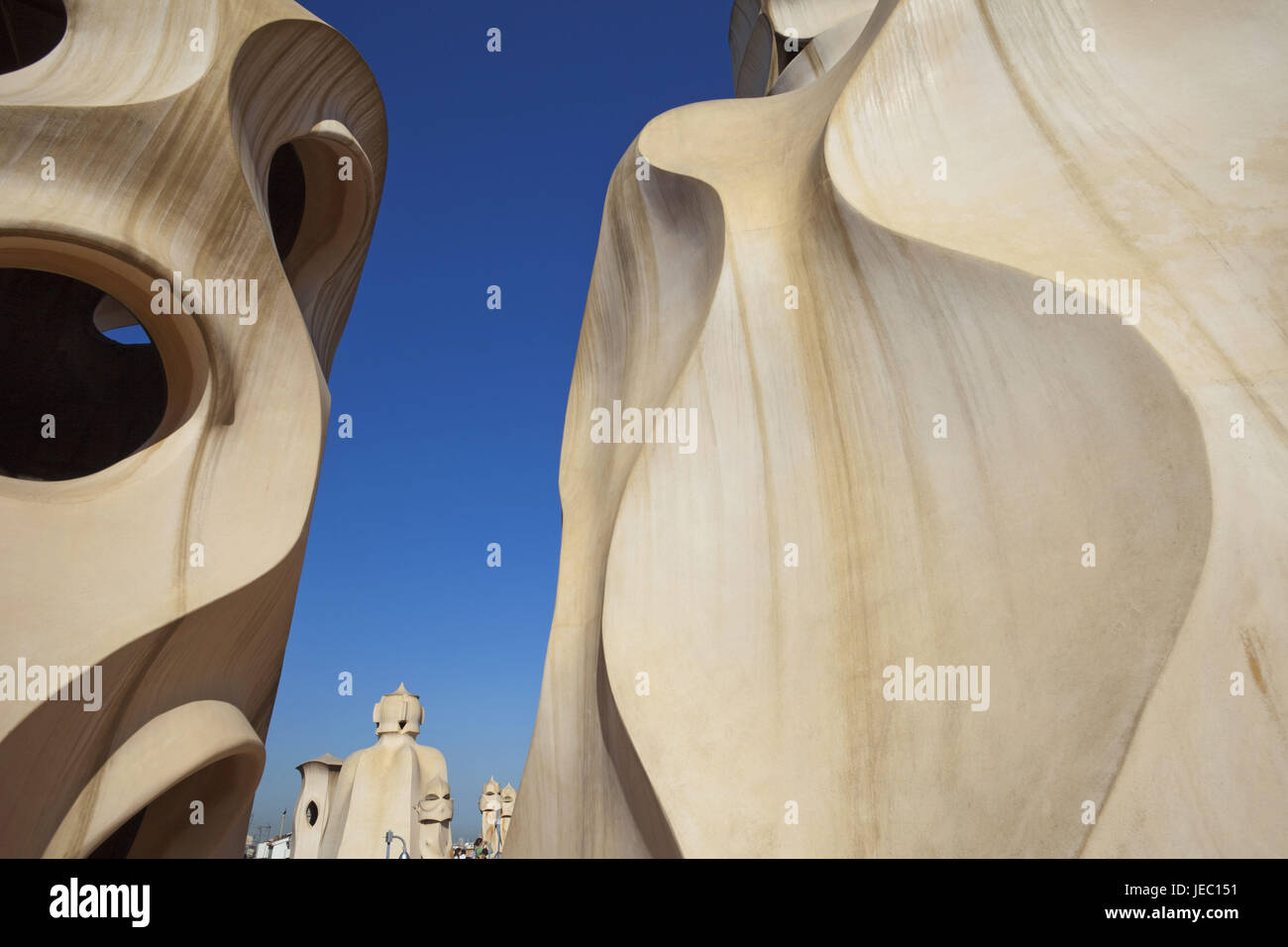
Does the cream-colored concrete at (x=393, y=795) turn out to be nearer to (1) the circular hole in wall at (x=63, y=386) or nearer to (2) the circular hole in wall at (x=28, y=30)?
(1) the circular hole in wall at (x=63, y=386)

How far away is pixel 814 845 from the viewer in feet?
13.5

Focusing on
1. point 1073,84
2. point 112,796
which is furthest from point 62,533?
point 1073,84

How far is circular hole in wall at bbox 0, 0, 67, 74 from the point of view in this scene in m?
8.55

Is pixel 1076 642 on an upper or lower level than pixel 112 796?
upper

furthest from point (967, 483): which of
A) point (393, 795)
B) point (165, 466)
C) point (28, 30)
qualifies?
point (393, 795)

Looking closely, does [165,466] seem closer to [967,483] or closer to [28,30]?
[967,483]

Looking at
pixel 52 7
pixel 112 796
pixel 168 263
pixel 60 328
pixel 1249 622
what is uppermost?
pixel 52 7

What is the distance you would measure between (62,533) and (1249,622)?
5847 millimetres

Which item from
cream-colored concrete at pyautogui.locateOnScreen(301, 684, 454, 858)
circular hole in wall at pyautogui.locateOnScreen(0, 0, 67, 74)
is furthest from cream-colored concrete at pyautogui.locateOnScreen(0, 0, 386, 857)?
cream-colored concrete at pyautogui.locateOnScreen(301, 684, 454, 858)

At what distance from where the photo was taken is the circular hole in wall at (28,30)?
855 cm

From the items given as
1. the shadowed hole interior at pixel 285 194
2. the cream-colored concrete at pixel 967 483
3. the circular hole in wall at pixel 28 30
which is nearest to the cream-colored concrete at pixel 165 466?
the shadowed hole interior at pixel 285 194

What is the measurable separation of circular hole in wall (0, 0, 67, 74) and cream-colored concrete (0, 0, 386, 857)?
3.50 meters
